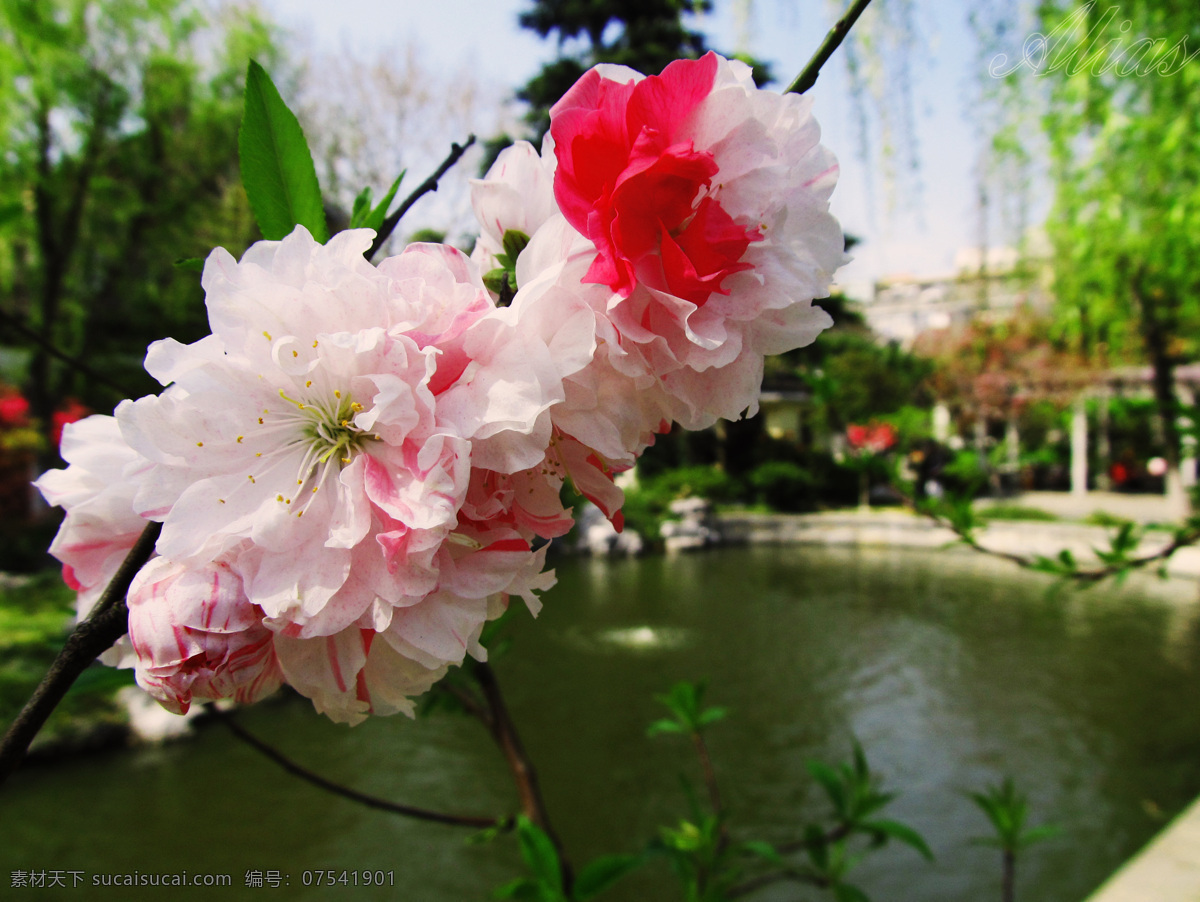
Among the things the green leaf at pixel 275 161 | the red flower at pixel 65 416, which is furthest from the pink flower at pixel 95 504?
the red flower at pixel 65 416

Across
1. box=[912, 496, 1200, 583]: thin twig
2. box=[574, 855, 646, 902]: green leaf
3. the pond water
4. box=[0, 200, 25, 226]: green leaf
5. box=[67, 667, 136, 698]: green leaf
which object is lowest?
the pond water

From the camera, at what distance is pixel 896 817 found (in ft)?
13.9

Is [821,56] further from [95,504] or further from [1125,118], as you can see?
[1125,118]

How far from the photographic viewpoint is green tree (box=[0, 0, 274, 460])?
9.52 m

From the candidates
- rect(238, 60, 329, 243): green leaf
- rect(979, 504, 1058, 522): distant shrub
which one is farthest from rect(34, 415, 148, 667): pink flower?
rect(979, 504, 1058, 522): distant shrub

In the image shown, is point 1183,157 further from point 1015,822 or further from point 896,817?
point 896,817

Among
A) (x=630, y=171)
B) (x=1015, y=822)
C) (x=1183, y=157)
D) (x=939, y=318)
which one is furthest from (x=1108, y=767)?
(x=939, y=318)

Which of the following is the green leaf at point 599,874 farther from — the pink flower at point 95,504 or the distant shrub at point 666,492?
the distant shrub at point 666,492

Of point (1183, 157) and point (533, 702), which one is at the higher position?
point (1183, 157)

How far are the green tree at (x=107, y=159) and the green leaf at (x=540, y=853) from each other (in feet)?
32.3

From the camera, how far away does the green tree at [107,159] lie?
952cm

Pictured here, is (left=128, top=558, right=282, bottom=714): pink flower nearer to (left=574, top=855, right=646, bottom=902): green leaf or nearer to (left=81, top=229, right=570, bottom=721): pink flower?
(left=81, top=229, right=570, bottom=721): pink flower

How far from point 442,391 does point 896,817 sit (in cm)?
475

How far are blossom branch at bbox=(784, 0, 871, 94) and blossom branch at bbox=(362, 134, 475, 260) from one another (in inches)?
10.3
